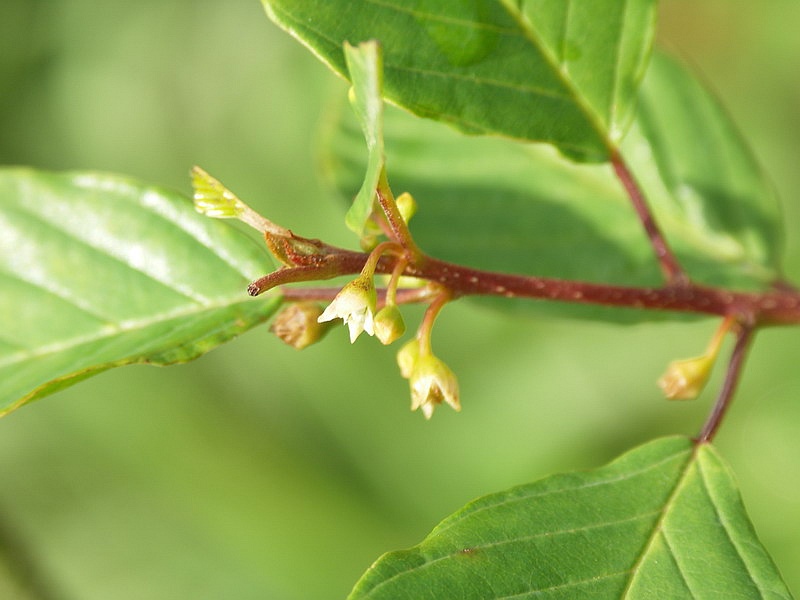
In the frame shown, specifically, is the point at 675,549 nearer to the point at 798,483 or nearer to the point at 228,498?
the point at 798,483

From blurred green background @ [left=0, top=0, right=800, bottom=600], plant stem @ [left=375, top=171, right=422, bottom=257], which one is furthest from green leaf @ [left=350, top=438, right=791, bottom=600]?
blurred green background @ [left=0, top=0, right=800, bottom=600]

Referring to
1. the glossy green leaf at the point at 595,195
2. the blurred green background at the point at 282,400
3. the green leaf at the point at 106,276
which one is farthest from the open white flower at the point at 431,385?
the blurred green background at the point at 282,400

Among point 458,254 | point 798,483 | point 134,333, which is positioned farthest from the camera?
point 798,483

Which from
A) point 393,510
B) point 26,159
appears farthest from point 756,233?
point 26,159

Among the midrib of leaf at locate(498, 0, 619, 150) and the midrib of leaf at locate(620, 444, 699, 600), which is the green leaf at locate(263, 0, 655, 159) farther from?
the midrib of leaf at locate(620, 444, 699, 600)

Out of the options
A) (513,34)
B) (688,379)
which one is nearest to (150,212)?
(513,34)
